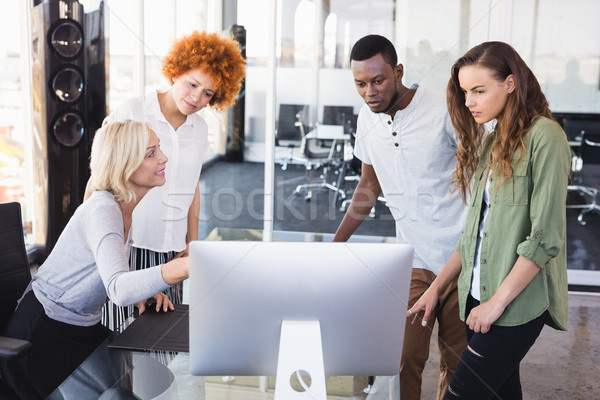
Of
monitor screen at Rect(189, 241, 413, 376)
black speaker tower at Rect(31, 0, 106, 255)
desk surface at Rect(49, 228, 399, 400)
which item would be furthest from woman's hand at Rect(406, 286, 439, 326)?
black speaker tower at Rect(31, 0, 106, 255)

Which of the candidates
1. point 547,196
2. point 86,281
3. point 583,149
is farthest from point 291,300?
point 583,149

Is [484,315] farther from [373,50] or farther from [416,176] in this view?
[373,50]

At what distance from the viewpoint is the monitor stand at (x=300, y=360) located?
1152mm

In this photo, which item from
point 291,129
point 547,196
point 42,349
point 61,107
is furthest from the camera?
point 291,129

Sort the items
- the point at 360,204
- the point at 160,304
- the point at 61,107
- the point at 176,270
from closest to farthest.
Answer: the point at 176,270, the point at 160,304, the point at 360,204, the point at 61,107

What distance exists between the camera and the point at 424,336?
6.66ft

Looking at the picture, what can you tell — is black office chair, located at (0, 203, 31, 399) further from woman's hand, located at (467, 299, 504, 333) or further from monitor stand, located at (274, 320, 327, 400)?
woman's hand, located at (467, 299, 504, 333)

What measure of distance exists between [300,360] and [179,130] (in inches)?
60.2

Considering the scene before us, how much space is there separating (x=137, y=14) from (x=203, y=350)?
3590 millimetres

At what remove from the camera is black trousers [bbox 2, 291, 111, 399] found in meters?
1.68

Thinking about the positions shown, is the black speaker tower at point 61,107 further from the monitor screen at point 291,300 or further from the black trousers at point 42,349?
the monitor screen at point 291,300

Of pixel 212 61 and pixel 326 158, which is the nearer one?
pixel 212 61

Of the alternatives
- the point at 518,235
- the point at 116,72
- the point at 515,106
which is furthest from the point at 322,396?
the point at 116,72

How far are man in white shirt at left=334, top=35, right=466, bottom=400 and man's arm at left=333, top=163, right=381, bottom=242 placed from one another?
0.07 ft
